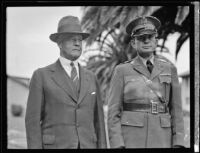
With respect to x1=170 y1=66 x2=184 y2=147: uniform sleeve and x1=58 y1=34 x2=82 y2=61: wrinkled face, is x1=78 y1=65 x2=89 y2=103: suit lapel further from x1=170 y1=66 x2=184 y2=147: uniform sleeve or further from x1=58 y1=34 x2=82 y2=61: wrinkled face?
x1=170 y1=66 x2=184 y2=147: uniform sleeve

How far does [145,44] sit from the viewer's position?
4.33 m

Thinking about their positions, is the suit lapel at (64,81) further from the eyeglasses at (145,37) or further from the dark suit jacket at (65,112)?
the eyeglasses at (145,37)

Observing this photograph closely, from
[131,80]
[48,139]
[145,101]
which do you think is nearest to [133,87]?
[131,80]

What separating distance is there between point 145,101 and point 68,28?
1.04 meters

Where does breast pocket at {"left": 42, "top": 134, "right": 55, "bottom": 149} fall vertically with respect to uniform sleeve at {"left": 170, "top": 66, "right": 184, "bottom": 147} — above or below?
below

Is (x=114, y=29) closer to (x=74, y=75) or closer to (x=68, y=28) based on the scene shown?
(x=68, y=28)

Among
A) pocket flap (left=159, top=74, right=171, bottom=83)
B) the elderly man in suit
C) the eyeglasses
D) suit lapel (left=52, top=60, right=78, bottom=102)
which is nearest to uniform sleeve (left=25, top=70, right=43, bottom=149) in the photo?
the elderly man in suit

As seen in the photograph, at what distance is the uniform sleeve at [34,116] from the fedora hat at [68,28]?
529 mm

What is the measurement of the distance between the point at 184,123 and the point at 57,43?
1.49 m

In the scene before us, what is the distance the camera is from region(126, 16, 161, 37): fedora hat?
436cm

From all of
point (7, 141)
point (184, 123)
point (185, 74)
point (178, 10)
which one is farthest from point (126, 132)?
point (178, 10)

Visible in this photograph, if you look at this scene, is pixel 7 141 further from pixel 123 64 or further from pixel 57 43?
pixel 123 64

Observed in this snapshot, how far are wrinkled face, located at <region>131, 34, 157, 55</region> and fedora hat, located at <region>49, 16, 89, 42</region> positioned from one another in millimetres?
518

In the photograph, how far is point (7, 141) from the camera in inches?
173
